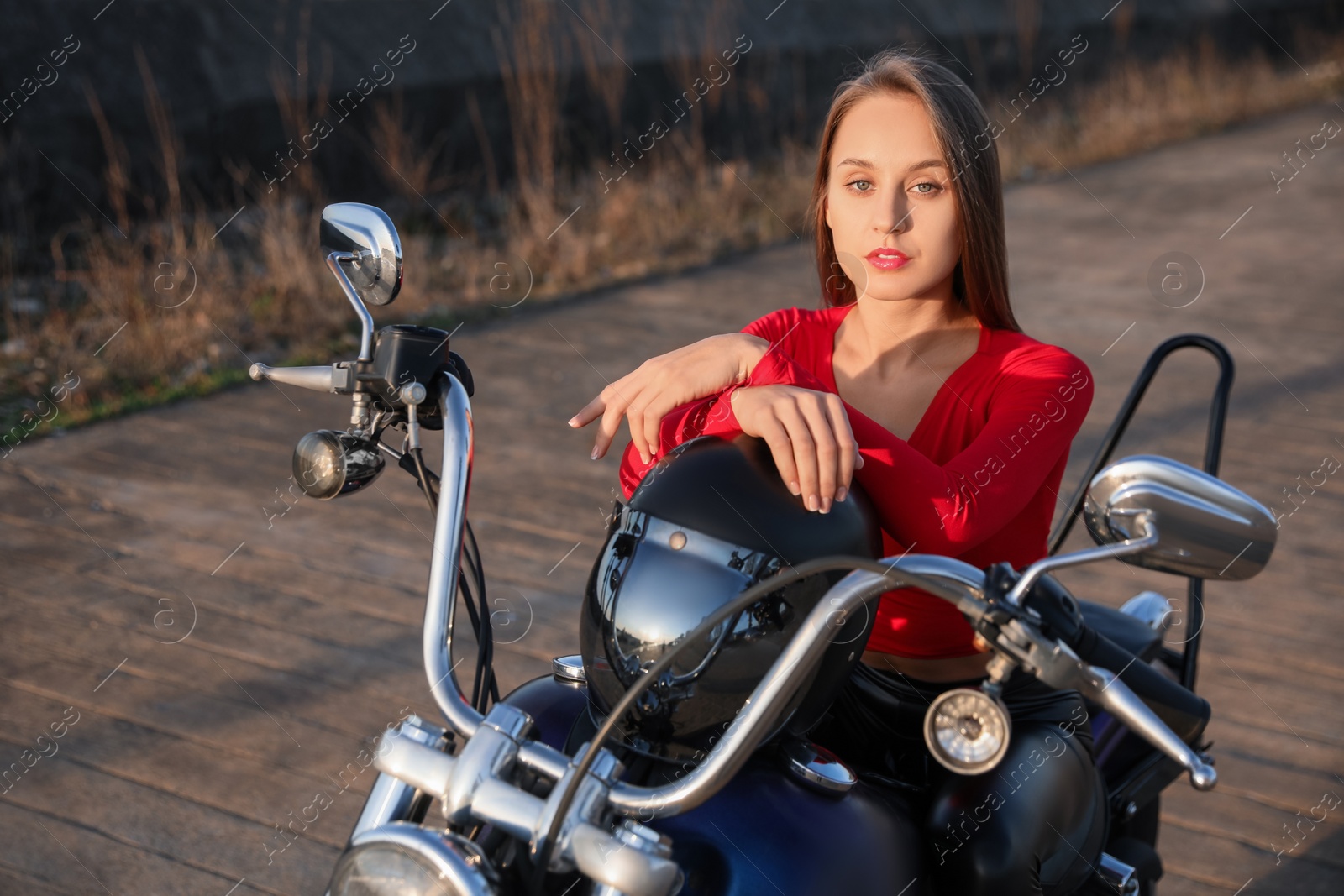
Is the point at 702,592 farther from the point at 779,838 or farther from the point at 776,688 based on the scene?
the point at 779,838

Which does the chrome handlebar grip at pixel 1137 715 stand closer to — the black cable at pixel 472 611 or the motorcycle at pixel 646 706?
the motorcycle at pixel 646 706

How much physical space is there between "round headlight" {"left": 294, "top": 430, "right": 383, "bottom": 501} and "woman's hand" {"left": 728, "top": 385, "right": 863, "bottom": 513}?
0.39 meters

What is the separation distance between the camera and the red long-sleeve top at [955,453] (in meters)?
1.40

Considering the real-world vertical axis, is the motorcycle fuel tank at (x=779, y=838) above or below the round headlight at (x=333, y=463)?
below

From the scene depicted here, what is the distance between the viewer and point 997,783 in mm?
1513

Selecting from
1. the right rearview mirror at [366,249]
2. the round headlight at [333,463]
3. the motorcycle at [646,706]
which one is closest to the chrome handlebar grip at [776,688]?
the motorcycle at [646,706]

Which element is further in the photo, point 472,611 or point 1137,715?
point 472,611

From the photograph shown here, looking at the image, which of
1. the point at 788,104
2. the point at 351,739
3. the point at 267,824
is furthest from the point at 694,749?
the point at 788,104

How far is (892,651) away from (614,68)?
254 inches

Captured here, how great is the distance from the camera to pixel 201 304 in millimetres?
5105

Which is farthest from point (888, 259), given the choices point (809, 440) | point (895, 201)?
point (809, 440)

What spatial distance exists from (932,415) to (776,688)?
2.44ft

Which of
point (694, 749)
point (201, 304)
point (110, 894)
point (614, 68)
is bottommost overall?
point (110, 894)

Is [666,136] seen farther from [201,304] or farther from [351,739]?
[351,739]
